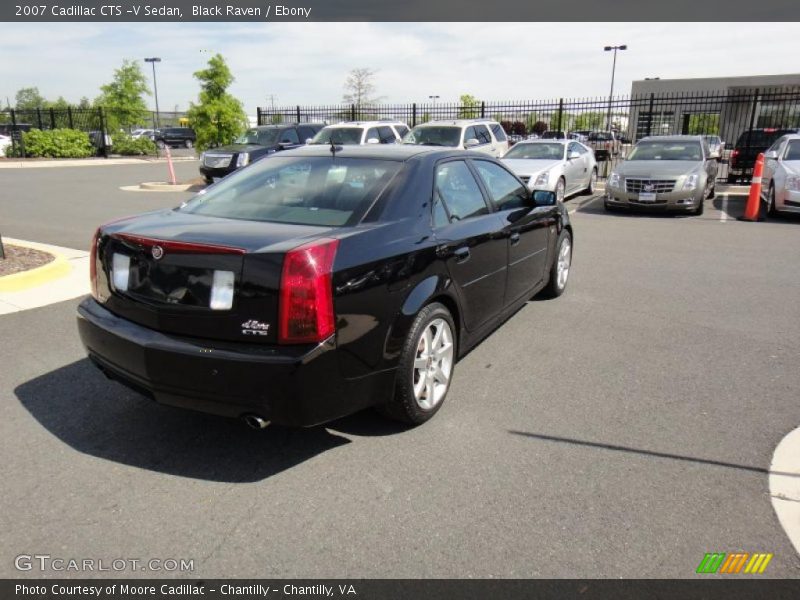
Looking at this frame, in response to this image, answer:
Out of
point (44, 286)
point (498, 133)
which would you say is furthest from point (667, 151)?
point (44, 286)

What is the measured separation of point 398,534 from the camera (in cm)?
269

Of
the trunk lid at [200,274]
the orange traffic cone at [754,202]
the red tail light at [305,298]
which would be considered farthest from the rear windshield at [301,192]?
the orange traffic cone at [754,202]

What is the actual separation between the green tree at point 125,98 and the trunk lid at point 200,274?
116 feet

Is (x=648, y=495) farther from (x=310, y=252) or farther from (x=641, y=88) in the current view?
(x=641, y=88)

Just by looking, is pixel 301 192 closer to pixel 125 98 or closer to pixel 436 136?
pixel 436 136

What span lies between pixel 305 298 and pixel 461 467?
124cm

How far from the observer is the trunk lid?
9.36 feet

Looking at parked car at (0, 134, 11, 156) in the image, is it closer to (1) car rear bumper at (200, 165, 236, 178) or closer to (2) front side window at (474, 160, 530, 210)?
(1) car rear bumper at (200, 165, 236, 178)

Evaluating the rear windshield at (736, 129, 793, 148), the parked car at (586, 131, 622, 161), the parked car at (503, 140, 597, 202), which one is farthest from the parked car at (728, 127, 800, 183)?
the parked car at (503, 140, 597, 202)

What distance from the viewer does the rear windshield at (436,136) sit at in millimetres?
15377

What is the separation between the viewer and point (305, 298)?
2822 mm

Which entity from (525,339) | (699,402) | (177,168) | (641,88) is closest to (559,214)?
(525,339)

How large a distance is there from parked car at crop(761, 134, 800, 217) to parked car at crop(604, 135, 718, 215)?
1.19 metres

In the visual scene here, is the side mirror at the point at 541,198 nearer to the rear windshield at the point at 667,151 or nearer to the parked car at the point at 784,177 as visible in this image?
the parked car at the point at 784,177
